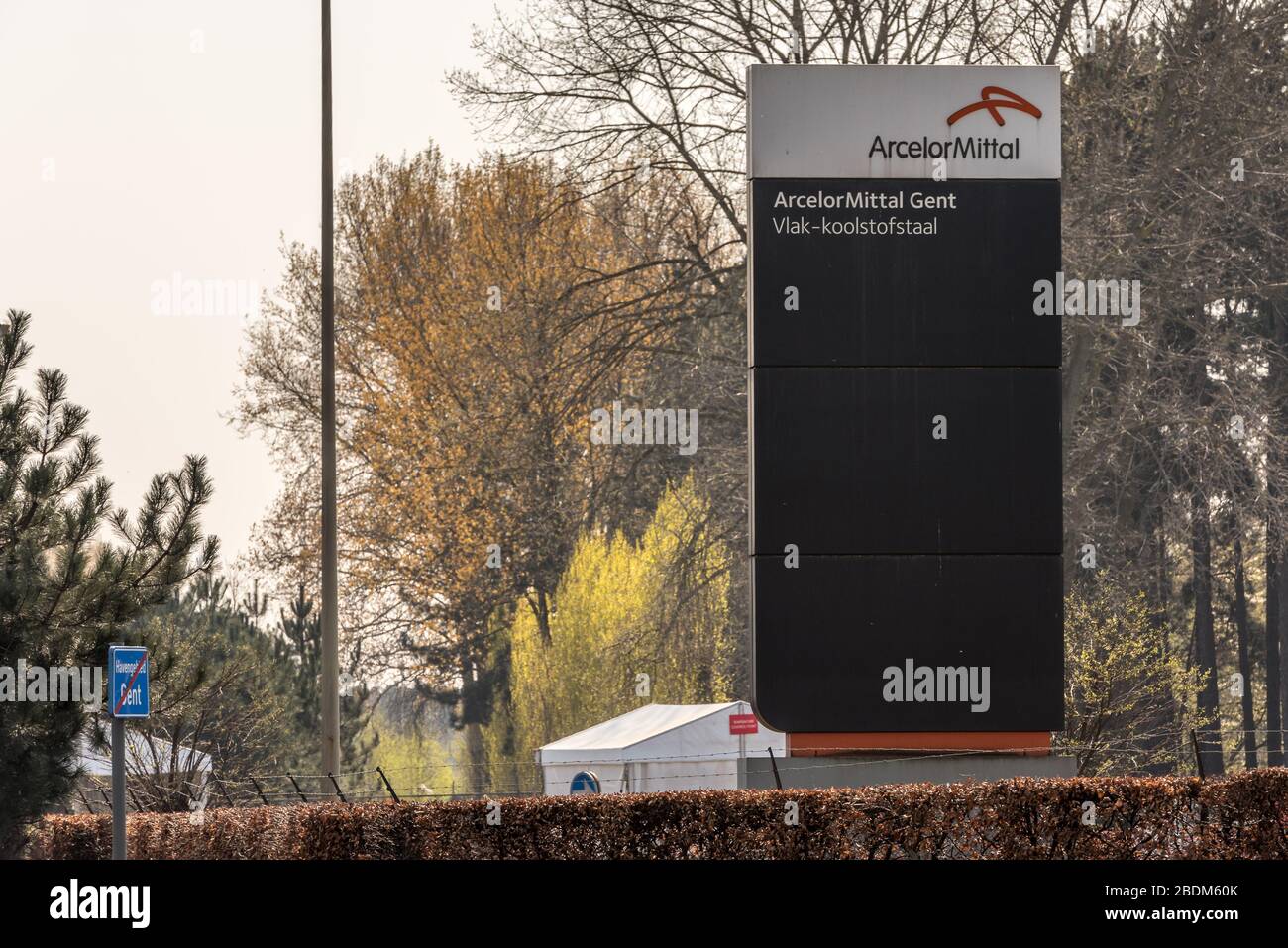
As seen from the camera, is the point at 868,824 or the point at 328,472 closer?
the point at 868,824

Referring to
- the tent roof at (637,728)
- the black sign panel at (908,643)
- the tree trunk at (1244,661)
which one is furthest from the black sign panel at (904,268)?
the tree trunk at (1244,661)

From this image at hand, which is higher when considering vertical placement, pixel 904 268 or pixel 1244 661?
pixel 904 268

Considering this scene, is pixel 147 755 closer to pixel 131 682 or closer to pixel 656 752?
pixel 656 752

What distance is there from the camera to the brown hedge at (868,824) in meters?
15.0

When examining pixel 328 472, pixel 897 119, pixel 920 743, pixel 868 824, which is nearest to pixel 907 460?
pixel 920 743

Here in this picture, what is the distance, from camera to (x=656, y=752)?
26.6 meters

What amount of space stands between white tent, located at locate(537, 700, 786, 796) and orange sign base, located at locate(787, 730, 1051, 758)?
10294mm

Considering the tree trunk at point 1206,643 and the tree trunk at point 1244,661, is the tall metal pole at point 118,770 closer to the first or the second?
the tree trunk at point 1206,643

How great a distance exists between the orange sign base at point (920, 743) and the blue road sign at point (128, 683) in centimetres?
509

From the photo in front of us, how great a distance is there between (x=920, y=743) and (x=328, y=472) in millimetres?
9124
